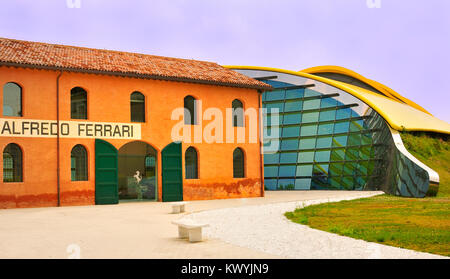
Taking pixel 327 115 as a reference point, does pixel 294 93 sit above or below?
above

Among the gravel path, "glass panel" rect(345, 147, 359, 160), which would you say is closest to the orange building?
"glass panel" rect(345, 147, 359, 160)

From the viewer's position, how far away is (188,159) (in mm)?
23516

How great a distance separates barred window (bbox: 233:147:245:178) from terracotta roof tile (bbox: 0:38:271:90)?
3.39 metres

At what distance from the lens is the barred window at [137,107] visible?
2250 cm

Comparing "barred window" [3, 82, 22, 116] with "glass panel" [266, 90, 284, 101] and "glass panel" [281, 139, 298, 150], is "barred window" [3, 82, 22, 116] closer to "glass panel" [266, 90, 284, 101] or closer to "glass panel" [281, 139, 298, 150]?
"glass panel" [281, 139, 298, 150]

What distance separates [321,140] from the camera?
32.2 metres

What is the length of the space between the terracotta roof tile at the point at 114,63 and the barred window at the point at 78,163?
132 inches

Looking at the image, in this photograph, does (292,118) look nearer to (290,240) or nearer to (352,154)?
(352,154)

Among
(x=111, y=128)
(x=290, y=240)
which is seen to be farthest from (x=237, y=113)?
(x=290, y=240)

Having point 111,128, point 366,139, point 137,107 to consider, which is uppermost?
point 137,107

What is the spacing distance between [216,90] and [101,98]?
5789 mm

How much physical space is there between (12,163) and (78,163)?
8.49 feet

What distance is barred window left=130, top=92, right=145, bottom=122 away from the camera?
22500 mm
